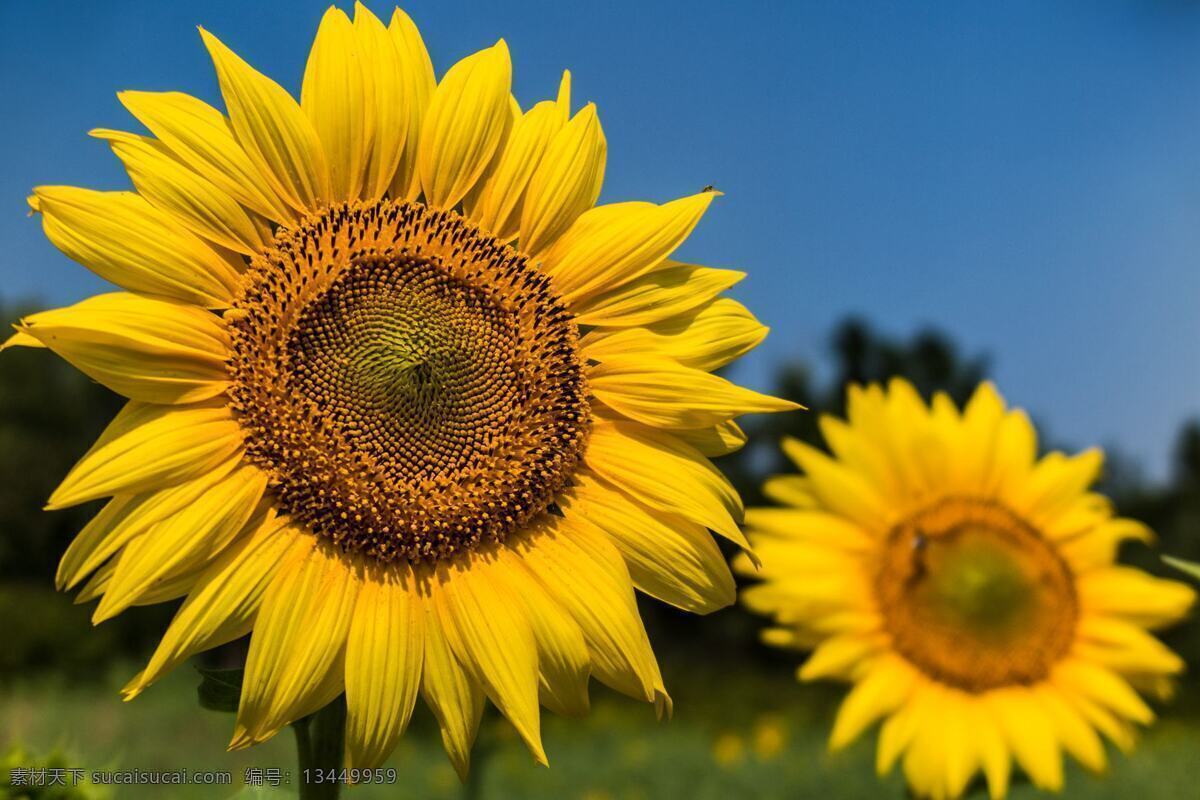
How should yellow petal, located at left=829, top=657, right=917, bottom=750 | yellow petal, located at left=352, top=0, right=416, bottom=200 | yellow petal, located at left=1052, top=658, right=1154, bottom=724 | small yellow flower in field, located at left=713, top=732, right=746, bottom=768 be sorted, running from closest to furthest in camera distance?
yellow petal, located at left=352, top=0, right=416, bottom=200 → yellow petal, located at left=829, top=657, right=917, bottom=750 → yellow petal, located at left=1052, top=658, right=1154, bottom=724 → small yellow flower in field, located at left=713, top=732, right=746, bottom=768

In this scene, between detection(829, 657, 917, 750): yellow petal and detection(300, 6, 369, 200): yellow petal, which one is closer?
detection(300, 6, 369, 200): yellow petal

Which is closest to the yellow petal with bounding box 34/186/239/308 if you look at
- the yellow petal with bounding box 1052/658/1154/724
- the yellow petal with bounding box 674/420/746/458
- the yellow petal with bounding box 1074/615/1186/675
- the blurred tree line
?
the yellow petal with bounding box 674/420/746/458

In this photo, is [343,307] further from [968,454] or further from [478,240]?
[968,454]

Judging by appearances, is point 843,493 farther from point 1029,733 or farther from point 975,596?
point 1029,733

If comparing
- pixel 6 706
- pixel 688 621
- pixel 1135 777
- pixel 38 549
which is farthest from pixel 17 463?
pixel 1135 777

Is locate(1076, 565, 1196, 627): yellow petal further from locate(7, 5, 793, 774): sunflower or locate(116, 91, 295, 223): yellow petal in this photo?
locate(116, 91, 295, 223): yellow petal

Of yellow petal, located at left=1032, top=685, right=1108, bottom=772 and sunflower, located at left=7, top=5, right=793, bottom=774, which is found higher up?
sunflower, located at left=7, top=5, right=793, bottom=774

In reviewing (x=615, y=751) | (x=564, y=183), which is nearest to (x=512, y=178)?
(x=564, y=183)
